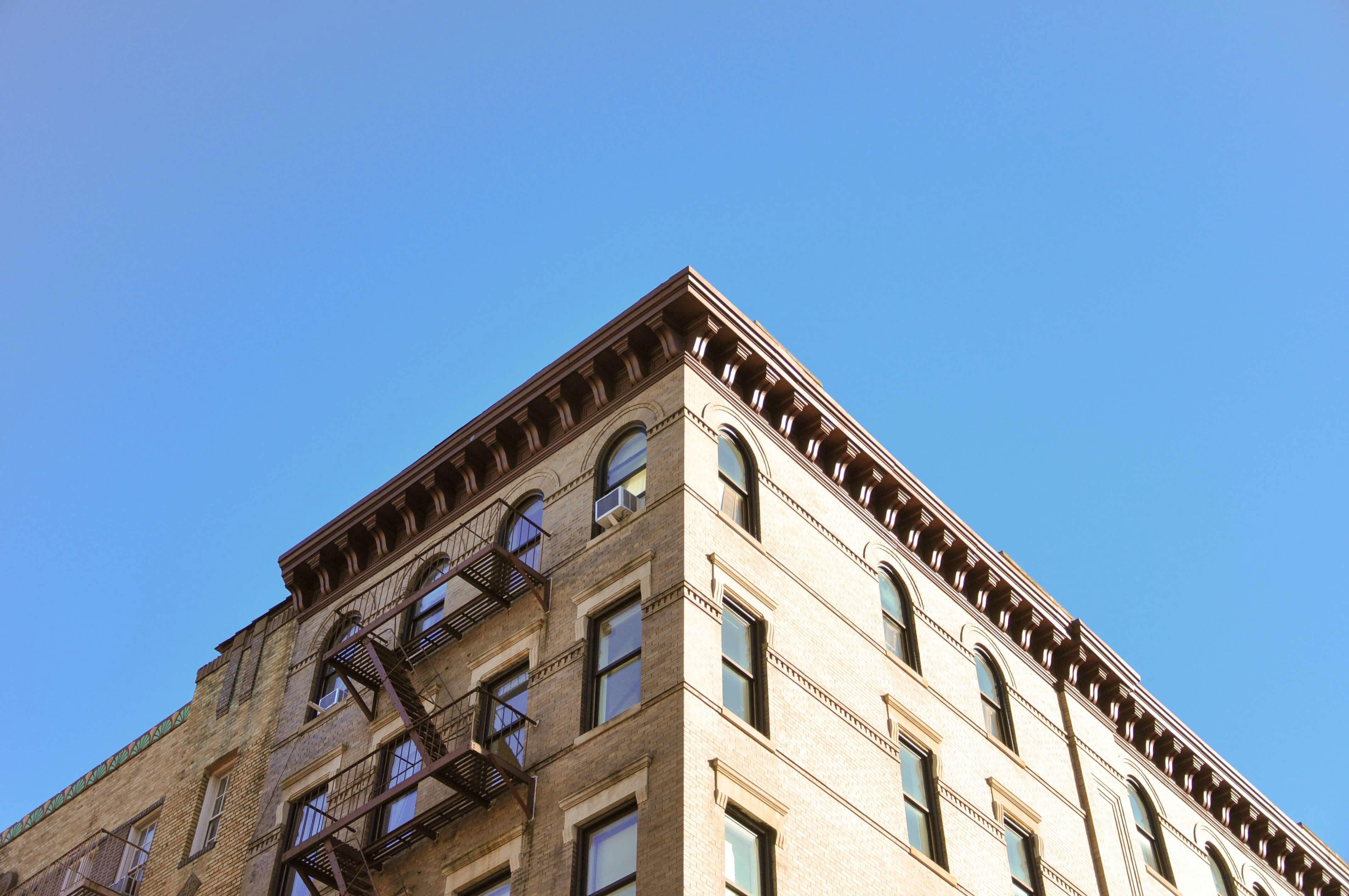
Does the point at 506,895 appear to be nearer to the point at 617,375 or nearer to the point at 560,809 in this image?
the point at 560,809

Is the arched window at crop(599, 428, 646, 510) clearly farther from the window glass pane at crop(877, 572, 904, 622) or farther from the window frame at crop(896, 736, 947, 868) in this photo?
the window frame at crop(896, 736, 947, 868)

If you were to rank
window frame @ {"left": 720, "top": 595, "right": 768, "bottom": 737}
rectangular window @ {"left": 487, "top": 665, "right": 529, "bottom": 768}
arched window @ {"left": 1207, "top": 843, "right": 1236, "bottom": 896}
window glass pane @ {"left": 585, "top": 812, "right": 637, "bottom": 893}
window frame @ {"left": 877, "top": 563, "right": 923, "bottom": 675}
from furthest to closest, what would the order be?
arched window @ {"left": 1207, "top": 843, "right": 1236, "bottom": 896}, window frame @ {"left": 877, "top": 563, "right": 923, "bottom": 675}, rectangular window @ {"left": 487, "top": 665, "right": 529, "bottom": 768}, window frame @ {"left": 720, "top": 595, "right": 768, "bottom": 737}, window glass pane @ {"left": 585, "top": 812, "right": 637, "bottom": 893}

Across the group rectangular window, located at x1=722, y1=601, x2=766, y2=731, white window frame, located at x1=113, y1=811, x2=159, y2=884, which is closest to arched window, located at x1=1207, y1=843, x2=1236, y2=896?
rectangular window, located at x1=722, y1=601, x2=766, y2=731

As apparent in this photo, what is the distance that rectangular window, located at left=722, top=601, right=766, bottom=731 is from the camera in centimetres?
2128

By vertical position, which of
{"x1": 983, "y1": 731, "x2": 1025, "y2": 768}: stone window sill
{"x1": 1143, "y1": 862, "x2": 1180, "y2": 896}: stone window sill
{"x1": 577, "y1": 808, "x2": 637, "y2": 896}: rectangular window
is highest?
{"x1": 983, "y1": 731, "x2": 1025, "y2": 768}: stone window sill

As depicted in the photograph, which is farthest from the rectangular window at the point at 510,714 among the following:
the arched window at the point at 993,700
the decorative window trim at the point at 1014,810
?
the arched window at the point at 993,700

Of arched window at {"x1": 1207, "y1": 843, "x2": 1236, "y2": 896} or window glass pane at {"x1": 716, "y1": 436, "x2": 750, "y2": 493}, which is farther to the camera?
arched window at {"x1": 1207, "y1": 843, "x2": 1236, "y2": 896}

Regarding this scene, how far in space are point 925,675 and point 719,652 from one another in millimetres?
6329

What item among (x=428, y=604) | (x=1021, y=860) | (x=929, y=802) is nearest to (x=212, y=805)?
(x=428, y=604)

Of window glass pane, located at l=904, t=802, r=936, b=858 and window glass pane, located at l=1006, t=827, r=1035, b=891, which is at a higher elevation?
window glass pane, located at l=1006, t=827, r=1035, b=891

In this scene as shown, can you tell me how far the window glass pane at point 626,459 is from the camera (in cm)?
2444

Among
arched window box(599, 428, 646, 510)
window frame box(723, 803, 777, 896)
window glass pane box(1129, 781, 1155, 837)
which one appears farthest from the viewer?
window glass pane box(1129, 781, 1155, 837)

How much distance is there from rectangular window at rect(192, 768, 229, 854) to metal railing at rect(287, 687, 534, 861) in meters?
3.33

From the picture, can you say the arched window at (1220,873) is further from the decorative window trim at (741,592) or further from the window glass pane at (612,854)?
the window glass pane at (612,854)
